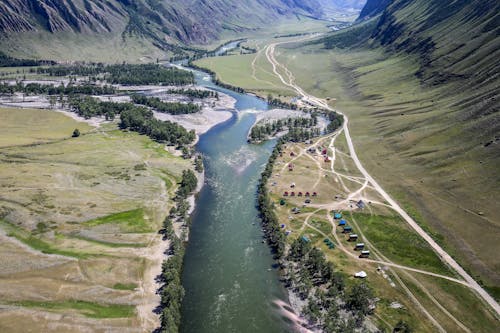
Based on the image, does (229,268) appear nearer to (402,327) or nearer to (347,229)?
(347,229)

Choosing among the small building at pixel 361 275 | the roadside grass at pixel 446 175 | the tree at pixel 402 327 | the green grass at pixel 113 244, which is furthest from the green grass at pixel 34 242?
the roadside grass at pixel 446 175

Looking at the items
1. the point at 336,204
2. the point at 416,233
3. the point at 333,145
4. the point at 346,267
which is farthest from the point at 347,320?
the point at 333,145

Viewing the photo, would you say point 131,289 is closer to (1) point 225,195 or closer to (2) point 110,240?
(2) point 110,240

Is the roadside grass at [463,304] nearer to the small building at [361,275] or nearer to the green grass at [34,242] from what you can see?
the small building at [361,275]

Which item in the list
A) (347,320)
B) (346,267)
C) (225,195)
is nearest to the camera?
(347,320)

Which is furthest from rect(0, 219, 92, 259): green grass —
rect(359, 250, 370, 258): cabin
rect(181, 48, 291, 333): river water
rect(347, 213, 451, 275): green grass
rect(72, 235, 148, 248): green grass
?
rect(347, 213, 451, 275): green grass

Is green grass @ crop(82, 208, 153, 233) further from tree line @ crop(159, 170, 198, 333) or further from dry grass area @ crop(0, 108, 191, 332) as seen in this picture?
tree line @ crop(159, 170, 198, 333)

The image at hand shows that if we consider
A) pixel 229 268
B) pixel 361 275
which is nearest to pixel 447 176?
pixel 361 275
